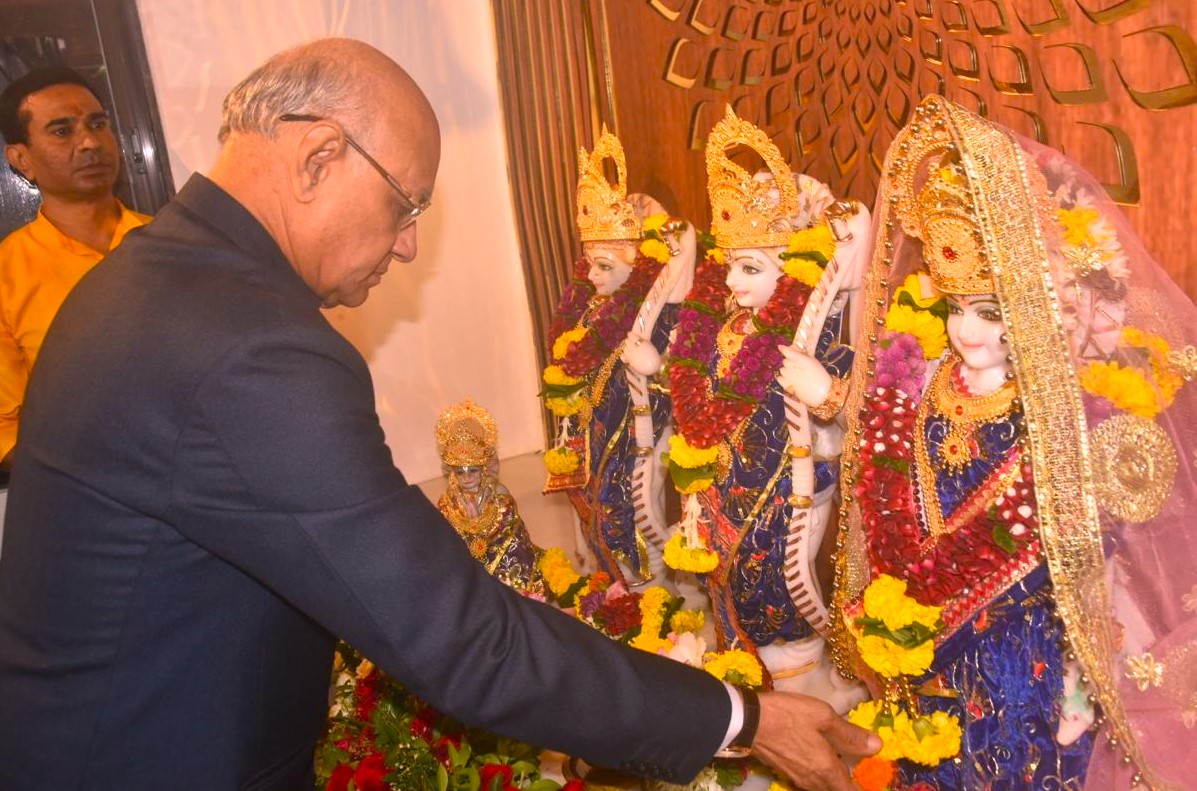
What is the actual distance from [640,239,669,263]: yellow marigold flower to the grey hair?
2192mm

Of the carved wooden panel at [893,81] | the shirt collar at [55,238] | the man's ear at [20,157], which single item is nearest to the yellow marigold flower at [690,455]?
the carved wooden panel at [893,81]

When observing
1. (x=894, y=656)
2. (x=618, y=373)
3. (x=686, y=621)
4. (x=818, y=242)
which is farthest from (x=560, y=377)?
(x=894, y=656)

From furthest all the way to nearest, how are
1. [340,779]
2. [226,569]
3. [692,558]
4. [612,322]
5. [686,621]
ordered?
1. [612,322]
2. [686,621]
3. [692,558]
4. [340,779]
5. [226,569]

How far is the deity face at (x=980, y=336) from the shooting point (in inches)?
90.6

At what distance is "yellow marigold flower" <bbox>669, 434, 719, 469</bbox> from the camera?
3209mm

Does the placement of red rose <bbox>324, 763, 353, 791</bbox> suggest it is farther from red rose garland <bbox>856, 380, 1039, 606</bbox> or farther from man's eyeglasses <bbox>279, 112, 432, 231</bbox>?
man's eyeglasses <bbox>279, 112, 432, 231</bbox>

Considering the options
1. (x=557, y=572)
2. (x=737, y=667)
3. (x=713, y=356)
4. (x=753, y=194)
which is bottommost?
(x=557, y=572)

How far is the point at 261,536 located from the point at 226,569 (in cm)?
18

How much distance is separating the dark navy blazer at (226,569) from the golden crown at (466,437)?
195 cm

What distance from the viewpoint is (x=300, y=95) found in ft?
5.43

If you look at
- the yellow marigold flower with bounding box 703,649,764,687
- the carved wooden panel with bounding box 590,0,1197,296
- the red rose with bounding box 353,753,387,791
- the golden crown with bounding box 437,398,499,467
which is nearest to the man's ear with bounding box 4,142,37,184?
the golden crown with bounding box 437,398,499,467

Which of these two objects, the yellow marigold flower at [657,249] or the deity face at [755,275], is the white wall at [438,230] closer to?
the yellow marigold flower at [657,249]

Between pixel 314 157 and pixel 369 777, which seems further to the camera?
pixel 369 777

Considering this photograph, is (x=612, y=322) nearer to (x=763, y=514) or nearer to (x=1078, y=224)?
(x=763, y=514)
